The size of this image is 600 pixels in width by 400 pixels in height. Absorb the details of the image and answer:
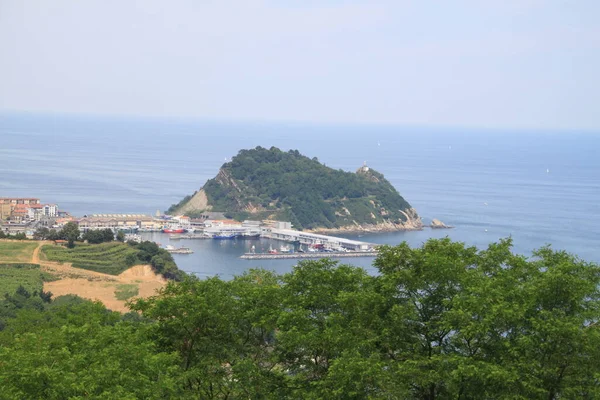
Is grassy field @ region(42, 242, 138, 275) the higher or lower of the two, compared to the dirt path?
higher

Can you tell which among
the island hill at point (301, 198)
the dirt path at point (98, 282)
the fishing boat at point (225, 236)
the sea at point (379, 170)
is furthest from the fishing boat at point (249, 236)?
the dirt path at point (98, 282)

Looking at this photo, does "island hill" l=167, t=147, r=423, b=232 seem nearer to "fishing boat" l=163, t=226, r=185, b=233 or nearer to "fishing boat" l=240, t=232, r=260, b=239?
"fishing boat" l=240, t=232, r=260, b=239

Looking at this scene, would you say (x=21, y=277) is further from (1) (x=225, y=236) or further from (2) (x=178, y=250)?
(1) (x=225, y=236)

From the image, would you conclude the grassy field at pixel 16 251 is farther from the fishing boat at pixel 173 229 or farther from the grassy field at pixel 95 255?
the fishing boat at pixel 173 229

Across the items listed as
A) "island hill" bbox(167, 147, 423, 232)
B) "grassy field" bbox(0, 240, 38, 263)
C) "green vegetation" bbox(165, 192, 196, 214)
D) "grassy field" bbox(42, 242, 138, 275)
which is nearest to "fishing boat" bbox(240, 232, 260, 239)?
"island hill" bbox(167, 147, 423, 232)

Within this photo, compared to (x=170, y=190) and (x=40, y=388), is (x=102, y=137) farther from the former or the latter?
(x=40, y=388)

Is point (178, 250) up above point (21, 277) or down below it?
below

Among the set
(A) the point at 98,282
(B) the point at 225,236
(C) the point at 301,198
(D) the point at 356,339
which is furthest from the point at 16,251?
(C) the point at 301,198
